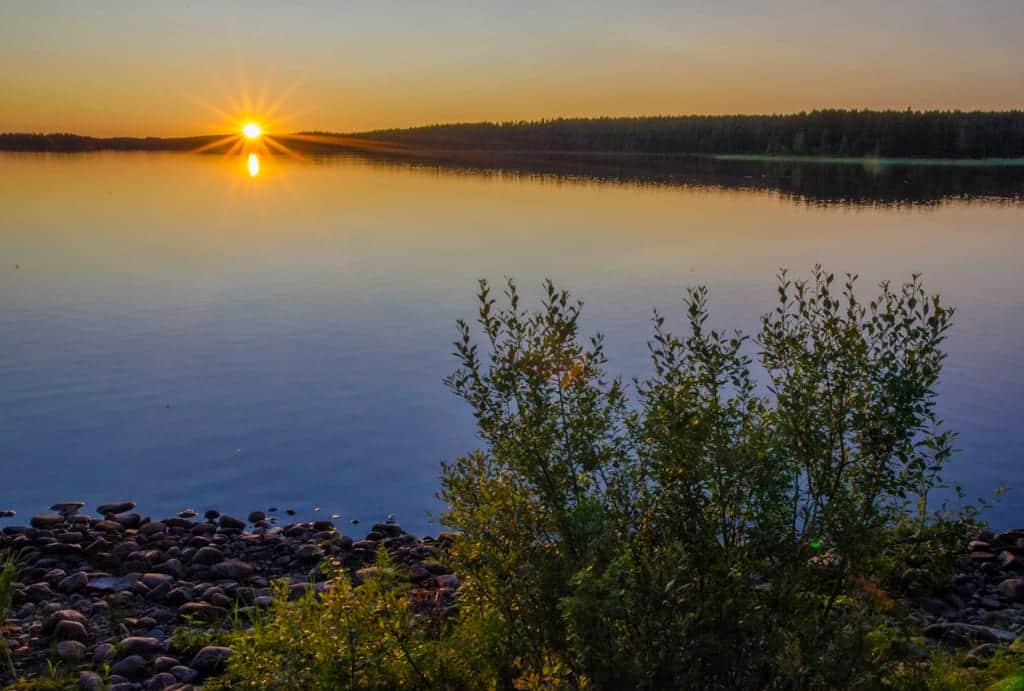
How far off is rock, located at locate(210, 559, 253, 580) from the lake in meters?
2.24

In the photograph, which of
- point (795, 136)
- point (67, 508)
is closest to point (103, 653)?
point (67, 508)

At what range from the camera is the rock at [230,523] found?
10.9m

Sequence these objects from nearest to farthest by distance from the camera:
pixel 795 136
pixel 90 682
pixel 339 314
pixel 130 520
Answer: pixel 90 682, pixel 130 520, pixel 339 314, pixel 795 136

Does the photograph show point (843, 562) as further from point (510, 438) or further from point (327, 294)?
point (327, 294)

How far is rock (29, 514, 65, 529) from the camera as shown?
11023mm

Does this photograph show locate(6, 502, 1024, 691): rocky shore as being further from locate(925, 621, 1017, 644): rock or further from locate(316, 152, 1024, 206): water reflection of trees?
locate(316, 152, 1024, 206): water reflection of trees

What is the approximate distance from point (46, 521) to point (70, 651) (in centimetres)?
453

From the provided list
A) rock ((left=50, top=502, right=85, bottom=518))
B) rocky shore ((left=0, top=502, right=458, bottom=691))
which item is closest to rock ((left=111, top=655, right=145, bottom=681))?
rocky shore ((left=0, top=502, right=458, bottom=691))

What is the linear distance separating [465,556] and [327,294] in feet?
70.4

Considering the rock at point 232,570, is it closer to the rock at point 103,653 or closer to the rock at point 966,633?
the rock at point 103,653

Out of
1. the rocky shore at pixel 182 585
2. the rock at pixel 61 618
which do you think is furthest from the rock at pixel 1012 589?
the rock at pixel 61 618

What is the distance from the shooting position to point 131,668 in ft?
23.0

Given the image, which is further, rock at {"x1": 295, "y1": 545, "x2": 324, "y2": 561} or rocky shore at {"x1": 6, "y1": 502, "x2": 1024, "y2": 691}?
rock at {"x1": 295, "y1": 545, "x2": 324, "y2": 561}

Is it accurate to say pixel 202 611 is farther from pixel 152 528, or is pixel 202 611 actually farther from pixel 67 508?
pixel 67 508
